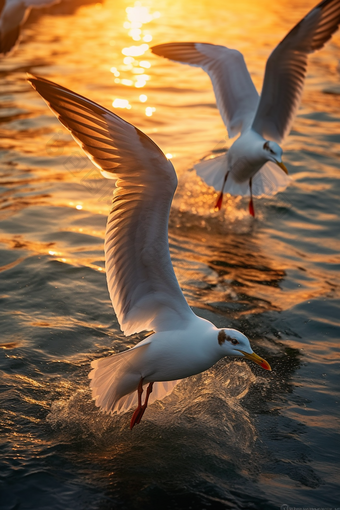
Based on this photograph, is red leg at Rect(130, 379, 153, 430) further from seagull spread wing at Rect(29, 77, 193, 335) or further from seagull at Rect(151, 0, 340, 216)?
seagull at Rect(151, 0, 340, 216)

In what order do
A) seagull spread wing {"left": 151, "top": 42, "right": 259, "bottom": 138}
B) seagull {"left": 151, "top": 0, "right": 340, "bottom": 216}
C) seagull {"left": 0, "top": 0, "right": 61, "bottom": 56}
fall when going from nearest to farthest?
seagull {"left": 151, "top": 0, "right": 340, "bottom": 216} → seagull spread wing {"left": 151, "top": 42, "right": 259, "bottom": 138} → seagull {"left": 0, "top": 0, "right": 61, "bottom": 56}

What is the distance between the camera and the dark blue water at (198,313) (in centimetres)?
459

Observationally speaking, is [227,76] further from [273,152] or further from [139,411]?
[139,411]

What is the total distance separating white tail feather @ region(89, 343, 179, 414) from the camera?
496 centimetres

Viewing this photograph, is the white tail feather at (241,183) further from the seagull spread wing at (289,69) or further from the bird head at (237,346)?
the bird head at (237,346)

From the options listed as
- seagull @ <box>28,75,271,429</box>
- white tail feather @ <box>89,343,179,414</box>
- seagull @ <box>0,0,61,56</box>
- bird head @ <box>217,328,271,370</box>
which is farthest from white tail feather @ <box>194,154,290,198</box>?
bird head @ <box>217,328,271,370</box>

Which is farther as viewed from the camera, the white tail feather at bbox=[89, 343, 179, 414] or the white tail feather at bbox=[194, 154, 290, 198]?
the white tail feather at bbox=[194, 154, 290, 198]

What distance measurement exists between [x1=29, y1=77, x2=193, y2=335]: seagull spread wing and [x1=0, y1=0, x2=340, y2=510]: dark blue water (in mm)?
921

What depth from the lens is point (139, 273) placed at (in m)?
4.91

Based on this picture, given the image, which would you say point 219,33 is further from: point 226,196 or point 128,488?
point 128,488

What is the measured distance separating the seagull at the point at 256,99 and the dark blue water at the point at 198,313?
1.97ft

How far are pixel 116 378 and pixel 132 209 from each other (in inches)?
52.2

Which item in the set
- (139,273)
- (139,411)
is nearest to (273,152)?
(139,273)

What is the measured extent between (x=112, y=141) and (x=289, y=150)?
8.71m
